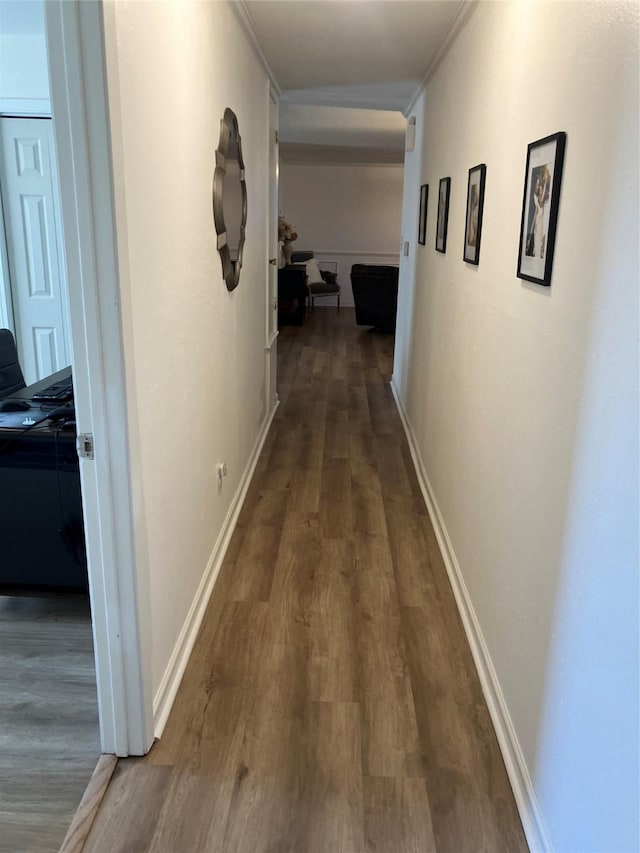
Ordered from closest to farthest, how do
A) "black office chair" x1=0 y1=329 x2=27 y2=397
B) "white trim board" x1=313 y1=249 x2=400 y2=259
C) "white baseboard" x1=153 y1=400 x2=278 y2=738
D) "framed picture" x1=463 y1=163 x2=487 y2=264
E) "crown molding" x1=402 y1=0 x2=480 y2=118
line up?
1. "white baseboard" x1=153 y1=400 x2=278 y2=738
2. "framed picture" x1=463 y1=163 x2=487 y2=264
3. "crown molding" x1=402 y1=0 x2=480 y2=118
4. "black office chair" x1=0 y1=329 x2=27 y2=397
5. "white trim board" x1=313 y1=249 x2=400 y2=259

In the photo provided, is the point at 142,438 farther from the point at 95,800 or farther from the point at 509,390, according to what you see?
the point at 509,390

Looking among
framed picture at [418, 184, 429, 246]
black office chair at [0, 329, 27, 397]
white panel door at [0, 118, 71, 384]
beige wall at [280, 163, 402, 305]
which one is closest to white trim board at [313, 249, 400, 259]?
beige wall at [280, 163, 402, 305]

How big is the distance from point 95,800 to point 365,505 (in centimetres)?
198

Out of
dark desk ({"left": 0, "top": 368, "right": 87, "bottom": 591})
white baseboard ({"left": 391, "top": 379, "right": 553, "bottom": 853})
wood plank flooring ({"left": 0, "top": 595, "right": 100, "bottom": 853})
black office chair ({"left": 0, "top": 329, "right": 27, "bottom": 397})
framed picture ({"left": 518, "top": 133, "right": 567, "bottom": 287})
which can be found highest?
framed picture ({"left": 518, "top": 133, "right": 567, "bottom": 287})

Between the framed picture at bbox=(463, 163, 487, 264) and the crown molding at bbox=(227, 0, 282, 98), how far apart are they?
45.3 inches

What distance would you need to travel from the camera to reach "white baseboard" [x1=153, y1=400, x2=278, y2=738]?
6.19 feet

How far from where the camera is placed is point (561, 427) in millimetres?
1463

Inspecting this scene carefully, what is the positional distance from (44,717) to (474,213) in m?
2.26

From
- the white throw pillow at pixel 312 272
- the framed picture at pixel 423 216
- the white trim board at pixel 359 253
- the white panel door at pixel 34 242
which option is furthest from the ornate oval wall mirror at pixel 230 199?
the white trim board at pixel 359 253

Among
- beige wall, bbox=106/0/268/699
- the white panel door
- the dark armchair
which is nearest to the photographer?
beige wall, bbox=106/0/268/699

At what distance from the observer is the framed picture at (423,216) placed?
403 centimetres

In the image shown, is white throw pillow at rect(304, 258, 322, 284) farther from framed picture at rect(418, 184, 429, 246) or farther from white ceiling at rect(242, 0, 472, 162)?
framed picture at rect(418, 184, 429, 246)

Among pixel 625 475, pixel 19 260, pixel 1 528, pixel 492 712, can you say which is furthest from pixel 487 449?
pixel 19 260

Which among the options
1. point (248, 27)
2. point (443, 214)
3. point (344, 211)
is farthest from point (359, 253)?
point (248, 27)
